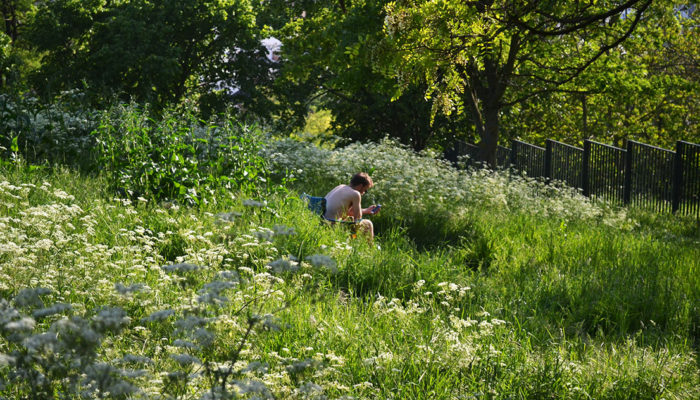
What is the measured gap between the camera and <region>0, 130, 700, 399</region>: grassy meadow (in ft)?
8.48

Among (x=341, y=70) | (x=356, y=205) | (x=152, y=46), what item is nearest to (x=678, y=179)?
(x=341, y=70)

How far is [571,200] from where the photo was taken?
1139 centimetres

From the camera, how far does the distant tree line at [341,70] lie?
1570 centimetres

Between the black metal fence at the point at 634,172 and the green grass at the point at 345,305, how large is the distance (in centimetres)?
522

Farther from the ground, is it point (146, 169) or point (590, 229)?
point (146, 169)

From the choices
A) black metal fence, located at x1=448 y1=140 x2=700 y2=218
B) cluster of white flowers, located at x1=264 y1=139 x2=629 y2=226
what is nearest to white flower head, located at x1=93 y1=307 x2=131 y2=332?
cluster of white flowers, located at x1=264 y1=139 x2=629 y2=226

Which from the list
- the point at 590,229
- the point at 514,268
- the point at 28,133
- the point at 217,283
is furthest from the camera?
the point at 590,229

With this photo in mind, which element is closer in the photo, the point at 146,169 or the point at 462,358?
the point at 462,358

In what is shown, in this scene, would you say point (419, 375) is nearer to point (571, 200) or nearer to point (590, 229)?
point (590, 229)

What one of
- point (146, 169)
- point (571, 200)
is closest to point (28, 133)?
point (146, 169)

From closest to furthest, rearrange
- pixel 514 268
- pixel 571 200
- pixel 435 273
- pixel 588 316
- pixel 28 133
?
pixel 588 316 → pixel 435 273 → pixel 514 268 → pixel 28 133 → pixel 571 200

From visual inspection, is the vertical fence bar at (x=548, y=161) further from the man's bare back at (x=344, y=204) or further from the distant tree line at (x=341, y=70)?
the man's bare back at (x=344, y=204)

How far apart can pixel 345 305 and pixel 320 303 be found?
227 mm

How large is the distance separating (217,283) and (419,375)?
165 cm
